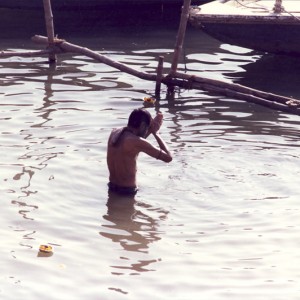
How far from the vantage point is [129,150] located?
25.3ft

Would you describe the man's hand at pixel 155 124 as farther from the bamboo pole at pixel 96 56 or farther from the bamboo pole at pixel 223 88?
the bamboo pole at pixel 96 56

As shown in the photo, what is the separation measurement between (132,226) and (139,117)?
109 cm

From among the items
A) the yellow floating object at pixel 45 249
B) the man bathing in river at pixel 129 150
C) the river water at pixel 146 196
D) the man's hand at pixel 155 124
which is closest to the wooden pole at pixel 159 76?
the river water at pixel 146 196

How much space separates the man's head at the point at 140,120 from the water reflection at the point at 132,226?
0.76m

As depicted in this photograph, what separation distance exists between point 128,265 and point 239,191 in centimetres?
215

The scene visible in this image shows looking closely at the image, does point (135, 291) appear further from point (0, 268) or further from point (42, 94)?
point (42, 94)

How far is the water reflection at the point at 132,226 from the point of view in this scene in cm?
686

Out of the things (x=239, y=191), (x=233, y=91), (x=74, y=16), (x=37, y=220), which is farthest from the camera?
(x=74, y=16)

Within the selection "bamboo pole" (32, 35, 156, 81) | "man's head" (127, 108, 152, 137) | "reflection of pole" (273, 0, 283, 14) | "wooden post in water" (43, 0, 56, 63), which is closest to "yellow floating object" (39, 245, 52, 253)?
"man's head" (127, 108, 152, 137)

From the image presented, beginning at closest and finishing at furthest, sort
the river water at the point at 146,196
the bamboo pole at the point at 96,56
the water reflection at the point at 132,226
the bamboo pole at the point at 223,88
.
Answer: the river water at the point at 146,196
the water reflection at the point at 132,226
the bamboo pole at the point at 223,88
the bamboo pole at the point at 96,56

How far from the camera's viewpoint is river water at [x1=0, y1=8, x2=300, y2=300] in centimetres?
620

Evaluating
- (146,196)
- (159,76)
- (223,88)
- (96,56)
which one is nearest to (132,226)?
(146,196)

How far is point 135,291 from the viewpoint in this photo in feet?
19.7

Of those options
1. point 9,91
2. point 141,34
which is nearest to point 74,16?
point 141,34
